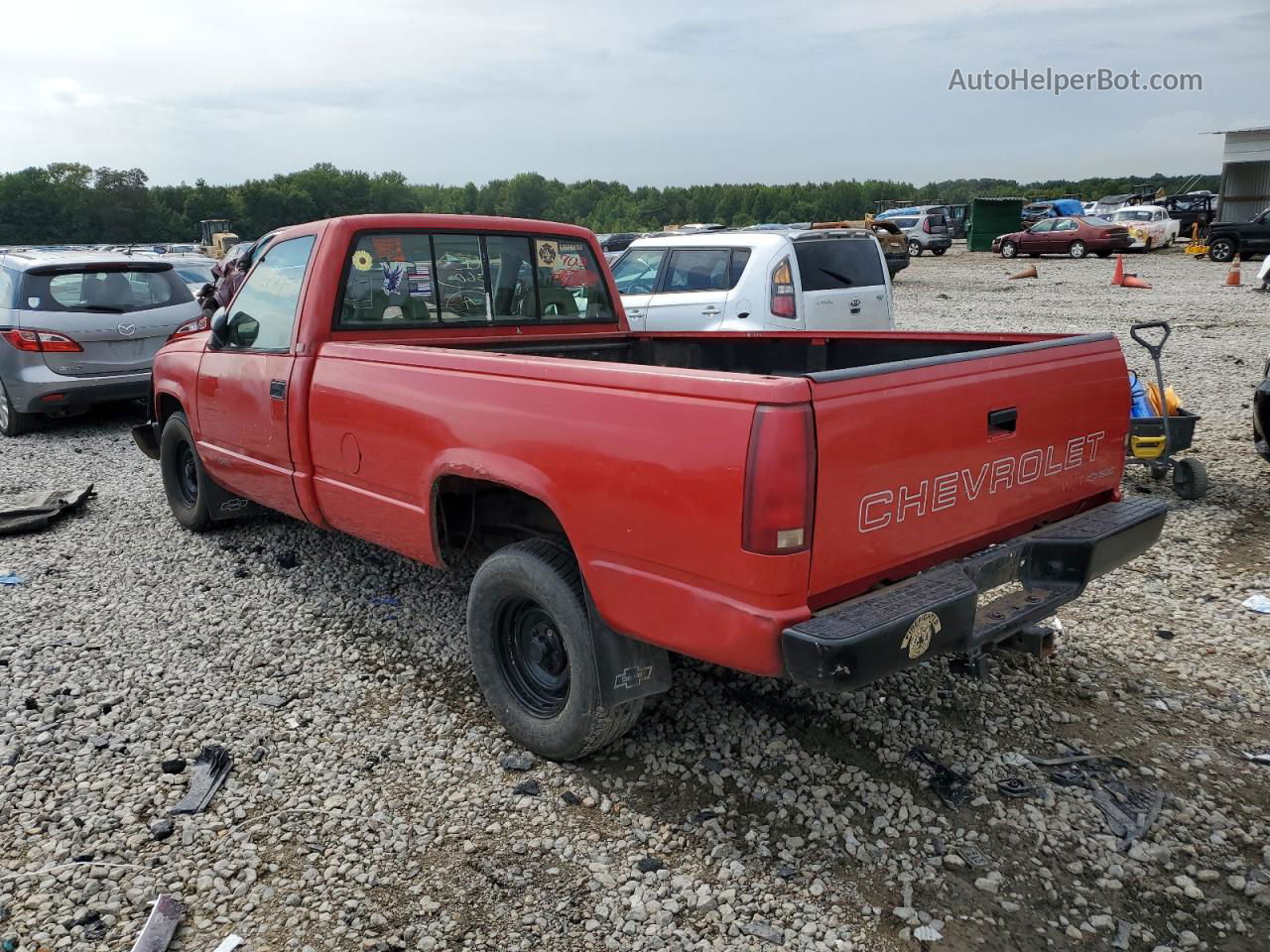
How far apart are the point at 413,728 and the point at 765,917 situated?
5.46ft

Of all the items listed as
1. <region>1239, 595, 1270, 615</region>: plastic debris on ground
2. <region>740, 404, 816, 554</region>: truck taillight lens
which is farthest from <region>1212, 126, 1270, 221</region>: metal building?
<region>740, 404, 816, 554</region>: truck taillight lens

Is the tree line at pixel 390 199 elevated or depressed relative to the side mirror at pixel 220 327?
elevated

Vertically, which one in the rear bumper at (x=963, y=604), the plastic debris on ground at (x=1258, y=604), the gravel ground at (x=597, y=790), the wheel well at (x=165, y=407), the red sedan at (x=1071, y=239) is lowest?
the gravel ground at (x=597, y=790)

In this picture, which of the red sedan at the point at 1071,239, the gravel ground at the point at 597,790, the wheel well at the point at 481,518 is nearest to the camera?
the gravel ground at the point at 597,790

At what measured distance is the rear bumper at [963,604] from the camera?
2.45 meters

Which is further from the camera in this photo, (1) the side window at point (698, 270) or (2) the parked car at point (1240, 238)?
(2) the parked car at point (1240, 238)

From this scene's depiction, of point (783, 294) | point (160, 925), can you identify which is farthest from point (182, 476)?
point (783, 294)

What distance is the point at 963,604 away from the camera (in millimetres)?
2697

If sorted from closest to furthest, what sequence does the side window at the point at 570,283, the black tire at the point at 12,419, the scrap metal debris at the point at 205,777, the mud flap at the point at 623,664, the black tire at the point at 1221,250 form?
the mud flap at the point at 623,664, the scrap metal debris at the point at 205,777, the side window at the point at 570,283, the black tire at the point at 12,419, the black tire at the point at 1221,250

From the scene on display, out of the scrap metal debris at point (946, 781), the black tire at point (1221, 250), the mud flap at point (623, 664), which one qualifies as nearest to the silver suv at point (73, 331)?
the mud flap at point (623, 664)

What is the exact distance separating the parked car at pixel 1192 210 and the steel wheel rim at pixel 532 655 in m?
38.9

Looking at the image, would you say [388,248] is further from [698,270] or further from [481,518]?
[698,270]

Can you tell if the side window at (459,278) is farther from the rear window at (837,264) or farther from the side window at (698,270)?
the rear window at (837,264)

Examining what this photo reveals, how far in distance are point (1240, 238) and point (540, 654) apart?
95.7ft
